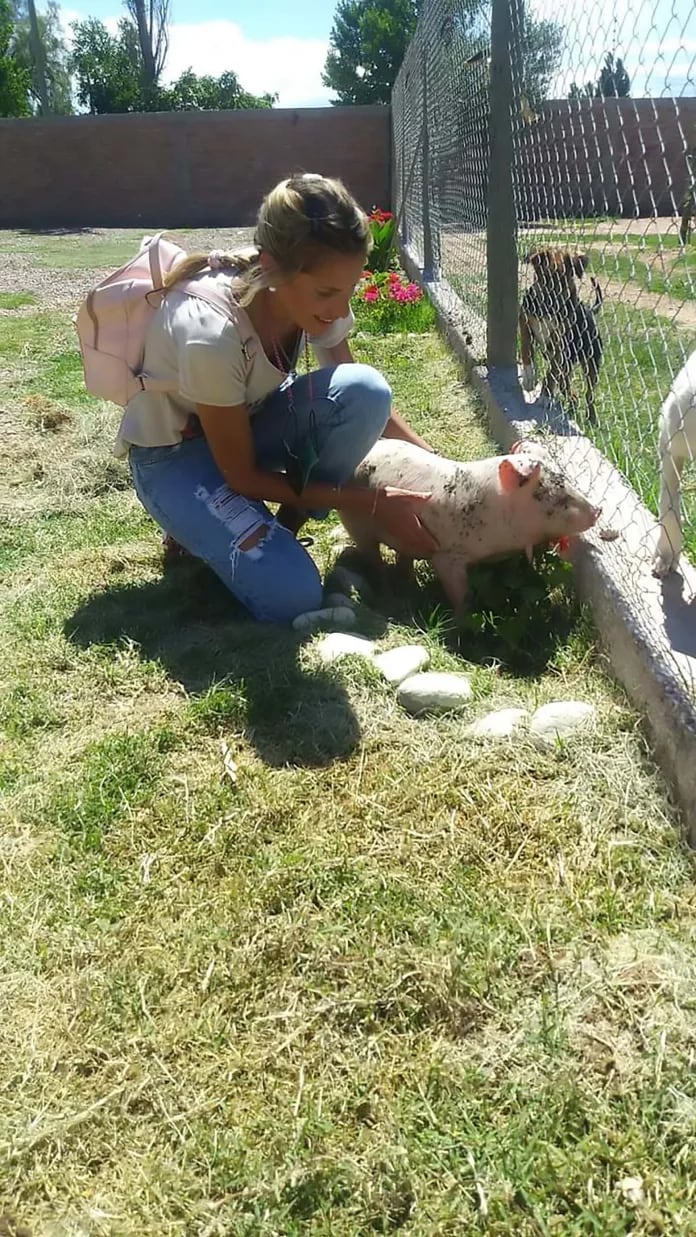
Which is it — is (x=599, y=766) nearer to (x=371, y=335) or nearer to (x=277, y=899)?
(x=277, y=899)

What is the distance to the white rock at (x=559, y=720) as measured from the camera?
7.98ft

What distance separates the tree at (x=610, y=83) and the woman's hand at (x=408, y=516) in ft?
4.00

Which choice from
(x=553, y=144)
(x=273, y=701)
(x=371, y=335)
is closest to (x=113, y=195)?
(x=371, y=335)

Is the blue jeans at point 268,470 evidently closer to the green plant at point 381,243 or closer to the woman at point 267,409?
the woman at point 267,409

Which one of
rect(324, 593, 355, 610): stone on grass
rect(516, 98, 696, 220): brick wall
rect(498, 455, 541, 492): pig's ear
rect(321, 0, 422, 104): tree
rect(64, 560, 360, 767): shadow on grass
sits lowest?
rect(64, 560, 360, 767): shadow on grass

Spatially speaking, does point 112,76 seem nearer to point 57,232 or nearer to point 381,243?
point 57,232

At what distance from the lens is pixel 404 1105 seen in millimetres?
1615

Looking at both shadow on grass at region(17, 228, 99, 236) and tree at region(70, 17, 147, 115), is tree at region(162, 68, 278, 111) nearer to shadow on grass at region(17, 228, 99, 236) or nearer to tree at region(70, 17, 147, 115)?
tree at region(70, 17, 147, 115)

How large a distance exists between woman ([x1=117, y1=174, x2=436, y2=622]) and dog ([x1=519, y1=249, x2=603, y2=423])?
850 mm

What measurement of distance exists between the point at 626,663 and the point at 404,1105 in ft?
4.24

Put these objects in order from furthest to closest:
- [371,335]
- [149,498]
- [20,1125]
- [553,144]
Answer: [371,335]
[553,144]
[149,498]
[20,1125]

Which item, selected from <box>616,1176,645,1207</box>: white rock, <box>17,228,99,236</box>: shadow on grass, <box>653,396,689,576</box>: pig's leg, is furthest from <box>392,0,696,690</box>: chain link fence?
<box>17,228,99,236</box>: shadow on grass

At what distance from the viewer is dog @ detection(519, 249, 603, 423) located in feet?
12.7

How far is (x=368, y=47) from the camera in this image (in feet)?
165
